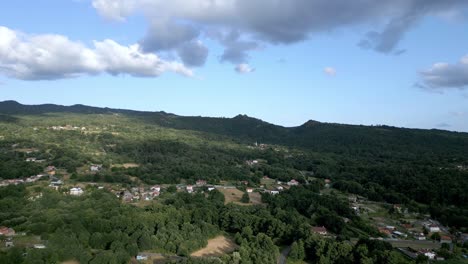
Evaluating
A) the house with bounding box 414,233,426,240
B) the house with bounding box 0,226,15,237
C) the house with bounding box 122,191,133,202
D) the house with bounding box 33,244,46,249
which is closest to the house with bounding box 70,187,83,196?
the house with bounding box 122,191,133,202

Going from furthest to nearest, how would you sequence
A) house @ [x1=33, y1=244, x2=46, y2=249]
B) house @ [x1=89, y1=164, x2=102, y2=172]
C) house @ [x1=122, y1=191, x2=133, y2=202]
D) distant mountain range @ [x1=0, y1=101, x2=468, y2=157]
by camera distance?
distant mountain range @ [x1=0, y1=101, x2=468, y2=157] → house @ [x1=89, y1=164, x2=102, y2=172] → house @ [x1=122, y1=191, x2=133, y2=202] → house @ [x1=33, y1=244, x2=46, y2=249]

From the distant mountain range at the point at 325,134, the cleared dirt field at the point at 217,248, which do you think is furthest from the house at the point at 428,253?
the distant mountain range at the point at 325,134

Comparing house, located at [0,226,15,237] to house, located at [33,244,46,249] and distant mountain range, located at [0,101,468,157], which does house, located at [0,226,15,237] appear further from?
distant mountain range, located at [0,101,468,157]

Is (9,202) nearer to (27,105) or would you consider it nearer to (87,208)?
(87,208)

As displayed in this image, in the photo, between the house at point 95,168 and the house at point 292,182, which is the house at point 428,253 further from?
the house at point 95,168

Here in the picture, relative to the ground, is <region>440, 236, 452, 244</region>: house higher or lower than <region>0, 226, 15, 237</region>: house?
higher

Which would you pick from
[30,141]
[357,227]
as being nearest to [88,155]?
[30,141]
